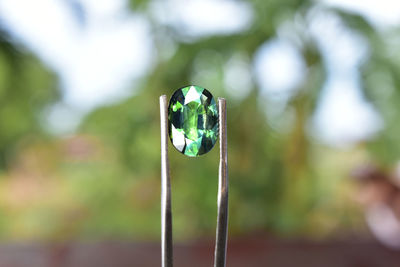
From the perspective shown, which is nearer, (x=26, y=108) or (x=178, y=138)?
(x=178, y=138)


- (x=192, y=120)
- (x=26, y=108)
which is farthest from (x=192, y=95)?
(x=26, y=108)

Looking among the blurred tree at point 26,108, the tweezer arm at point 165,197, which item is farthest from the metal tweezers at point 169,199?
the blurred tree at point 26,108

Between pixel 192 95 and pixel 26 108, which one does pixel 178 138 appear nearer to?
pixel 192 95

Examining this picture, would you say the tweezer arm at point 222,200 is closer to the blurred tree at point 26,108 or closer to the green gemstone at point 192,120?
the green gemstone at point 192,120

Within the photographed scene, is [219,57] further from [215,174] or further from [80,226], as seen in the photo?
[80,226]

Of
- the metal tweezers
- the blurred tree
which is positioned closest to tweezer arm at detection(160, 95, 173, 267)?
the metal tweezers

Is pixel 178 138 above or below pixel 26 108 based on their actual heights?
below

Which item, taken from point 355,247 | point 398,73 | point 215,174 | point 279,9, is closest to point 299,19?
point 279,9
